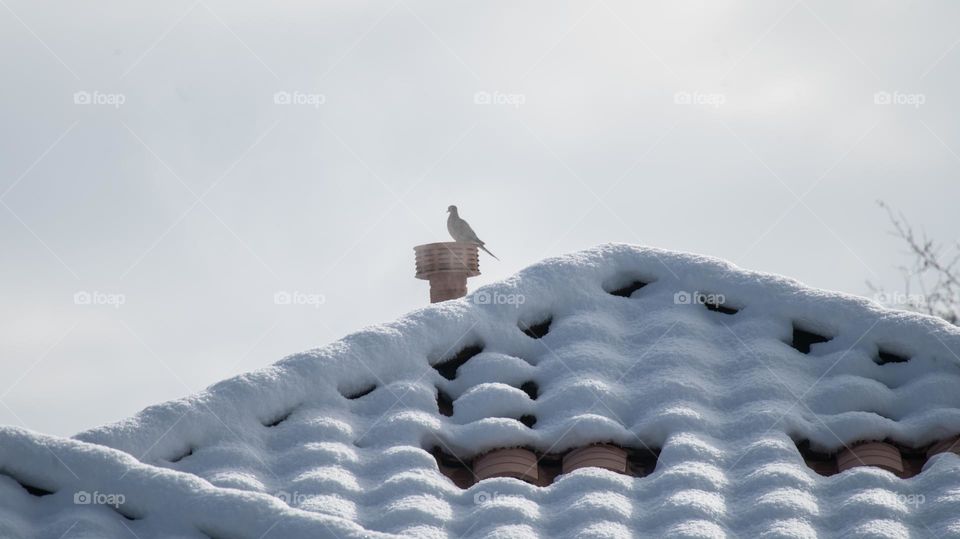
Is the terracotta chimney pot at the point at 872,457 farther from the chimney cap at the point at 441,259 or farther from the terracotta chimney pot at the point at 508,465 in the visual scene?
the chimney cap at the point at 441,259

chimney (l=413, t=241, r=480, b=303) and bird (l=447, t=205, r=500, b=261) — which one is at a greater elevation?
bird (l=447, t=205, r=500, b=261)

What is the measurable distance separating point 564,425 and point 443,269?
2.98 m

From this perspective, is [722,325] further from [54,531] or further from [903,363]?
[54,531]

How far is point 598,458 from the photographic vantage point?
12.0 feet

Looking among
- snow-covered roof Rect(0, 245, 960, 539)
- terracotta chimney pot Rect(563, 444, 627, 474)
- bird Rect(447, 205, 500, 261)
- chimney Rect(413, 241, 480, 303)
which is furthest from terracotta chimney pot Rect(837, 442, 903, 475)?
bird Rect(447, 205, 500, 261)

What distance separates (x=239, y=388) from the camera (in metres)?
3.79

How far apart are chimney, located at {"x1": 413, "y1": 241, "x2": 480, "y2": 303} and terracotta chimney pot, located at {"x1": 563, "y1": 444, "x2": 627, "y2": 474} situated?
293 centimetres

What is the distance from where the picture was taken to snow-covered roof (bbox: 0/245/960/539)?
319 cm

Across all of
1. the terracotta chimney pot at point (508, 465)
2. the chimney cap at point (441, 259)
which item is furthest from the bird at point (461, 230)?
the terracotta chimney pot at point (508, 465)

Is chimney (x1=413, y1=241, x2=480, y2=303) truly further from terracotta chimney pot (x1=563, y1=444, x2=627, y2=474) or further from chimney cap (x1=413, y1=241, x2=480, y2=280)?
terracotta chimney pot (x1=563, y1=444, x2=627, y2=474)

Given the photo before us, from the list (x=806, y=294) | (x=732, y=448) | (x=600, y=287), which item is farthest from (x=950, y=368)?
(x=600, y=287)

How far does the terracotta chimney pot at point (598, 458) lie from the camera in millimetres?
3639

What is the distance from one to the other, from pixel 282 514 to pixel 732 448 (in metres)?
1.49

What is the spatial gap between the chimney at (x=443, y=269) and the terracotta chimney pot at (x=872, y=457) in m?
3.15
